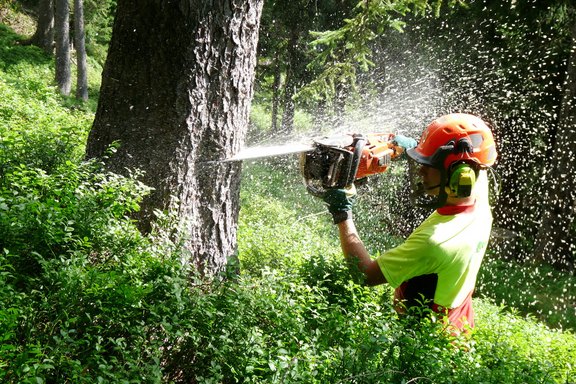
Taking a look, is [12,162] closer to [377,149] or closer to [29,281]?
[29,281]

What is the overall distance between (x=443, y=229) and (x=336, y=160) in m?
0.84

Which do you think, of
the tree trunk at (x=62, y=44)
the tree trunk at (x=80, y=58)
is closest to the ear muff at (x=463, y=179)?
the tree trunk at (x=62, y=44)

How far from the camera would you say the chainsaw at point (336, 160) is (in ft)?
11.9

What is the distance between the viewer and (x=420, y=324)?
9.62ft

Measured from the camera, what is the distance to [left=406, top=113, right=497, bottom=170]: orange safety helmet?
3459 mm

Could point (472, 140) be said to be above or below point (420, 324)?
above

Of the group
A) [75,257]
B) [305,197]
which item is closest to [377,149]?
[75,257]

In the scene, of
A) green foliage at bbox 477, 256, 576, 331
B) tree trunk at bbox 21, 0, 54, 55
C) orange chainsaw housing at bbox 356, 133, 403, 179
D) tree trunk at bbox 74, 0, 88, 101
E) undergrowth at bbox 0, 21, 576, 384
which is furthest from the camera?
tree trunk at bbox 21, 0, 54, 55

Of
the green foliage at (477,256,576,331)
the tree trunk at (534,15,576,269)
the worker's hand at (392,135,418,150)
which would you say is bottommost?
the green foliage at (477,256,576,331)

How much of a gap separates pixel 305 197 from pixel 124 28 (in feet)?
37.7

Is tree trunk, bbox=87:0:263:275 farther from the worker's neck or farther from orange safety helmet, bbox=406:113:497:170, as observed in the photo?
the worker's neck

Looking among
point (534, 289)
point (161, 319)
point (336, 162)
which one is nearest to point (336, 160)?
point (336, 162)

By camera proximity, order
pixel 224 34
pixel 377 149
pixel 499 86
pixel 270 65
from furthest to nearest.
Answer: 1. pixel 270 65
2. pixel 499 86
3. pixel 377 149
4. pixel 224 34

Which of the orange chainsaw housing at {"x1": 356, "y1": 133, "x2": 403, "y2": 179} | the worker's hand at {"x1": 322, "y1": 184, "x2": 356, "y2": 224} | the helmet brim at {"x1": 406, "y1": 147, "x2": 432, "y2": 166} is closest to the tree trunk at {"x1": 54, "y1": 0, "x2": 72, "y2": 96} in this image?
the orange chainsaw housing at {"x1": 356, "y1": 133, "x2": 403, "y2": 179}
